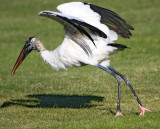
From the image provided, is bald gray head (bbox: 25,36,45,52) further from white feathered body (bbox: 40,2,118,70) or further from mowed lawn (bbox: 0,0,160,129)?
mowed lawn (bbox: 0,0,160,129)

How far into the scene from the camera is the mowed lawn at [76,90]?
688cm

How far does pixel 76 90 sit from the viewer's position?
9.77 m

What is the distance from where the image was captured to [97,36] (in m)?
7.29

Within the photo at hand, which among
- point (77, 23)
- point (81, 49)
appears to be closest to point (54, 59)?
point (81, 49)

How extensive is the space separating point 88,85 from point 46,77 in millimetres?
1652

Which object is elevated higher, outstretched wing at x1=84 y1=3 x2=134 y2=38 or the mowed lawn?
outstretched wing at x1=84 y1=3 x2=134 y2=38

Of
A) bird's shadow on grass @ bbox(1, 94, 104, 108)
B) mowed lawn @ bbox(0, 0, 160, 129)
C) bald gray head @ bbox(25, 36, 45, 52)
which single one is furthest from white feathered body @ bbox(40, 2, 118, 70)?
bird's shadow on grass @ bbox(1, 94, 104, 108)

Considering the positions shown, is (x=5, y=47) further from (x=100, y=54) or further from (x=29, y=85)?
(x=100, y=54)

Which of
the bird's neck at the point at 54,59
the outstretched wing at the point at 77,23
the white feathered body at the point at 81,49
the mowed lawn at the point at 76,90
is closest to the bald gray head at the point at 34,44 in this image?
the bird's neck at the point at 54,59

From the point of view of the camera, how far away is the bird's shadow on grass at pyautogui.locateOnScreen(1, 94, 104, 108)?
8.52m

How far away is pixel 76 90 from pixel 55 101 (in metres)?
0.94

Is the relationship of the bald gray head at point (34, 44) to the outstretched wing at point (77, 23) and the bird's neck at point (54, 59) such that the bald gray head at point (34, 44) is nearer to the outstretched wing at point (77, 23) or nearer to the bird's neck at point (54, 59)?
the bird's neck at point (54, 59)

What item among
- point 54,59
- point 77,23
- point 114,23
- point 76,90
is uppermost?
point 77,23

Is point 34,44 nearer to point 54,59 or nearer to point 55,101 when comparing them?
point 54,59
